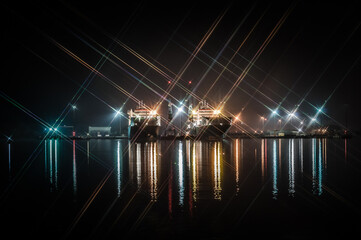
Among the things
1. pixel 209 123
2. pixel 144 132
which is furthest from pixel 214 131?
pixel 144 132

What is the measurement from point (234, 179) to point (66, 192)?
6129 mm

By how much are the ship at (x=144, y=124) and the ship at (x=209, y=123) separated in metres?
9.74

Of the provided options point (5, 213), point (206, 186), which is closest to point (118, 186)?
point (206, 186)

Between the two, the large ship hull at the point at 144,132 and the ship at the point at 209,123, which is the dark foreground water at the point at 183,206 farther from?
the large ship hull at the point at 144,132

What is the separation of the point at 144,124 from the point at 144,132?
222cm

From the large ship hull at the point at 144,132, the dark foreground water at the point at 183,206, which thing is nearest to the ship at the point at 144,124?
the large ship hull at the point at 144,132

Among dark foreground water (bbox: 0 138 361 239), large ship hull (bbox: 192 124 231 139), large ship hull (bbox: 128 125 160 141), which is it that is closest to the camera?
dark foreground water (bbox: 0 138 361 239)

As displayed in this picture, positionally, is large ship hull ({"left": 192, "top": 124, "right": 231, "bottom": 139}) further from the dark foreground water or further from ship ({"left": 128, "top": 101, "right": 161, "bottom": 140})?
the dark foreground water

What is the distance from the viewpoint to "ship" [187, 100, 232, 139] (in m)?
74.4

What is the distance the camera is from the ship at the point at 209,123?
74.4 metres

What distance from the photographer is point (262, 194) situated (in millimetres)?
10703

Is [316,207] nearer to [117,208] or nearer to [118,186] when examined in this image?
[117,208]

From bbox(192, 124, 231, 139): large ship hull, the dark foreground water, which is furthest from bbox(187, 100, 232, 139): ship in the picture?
the dark foreground water

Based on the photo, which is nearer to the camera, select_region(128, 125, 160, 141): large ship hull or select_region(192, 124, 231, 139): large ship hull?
select_region(192, 124, 231, 139): large ship hull
